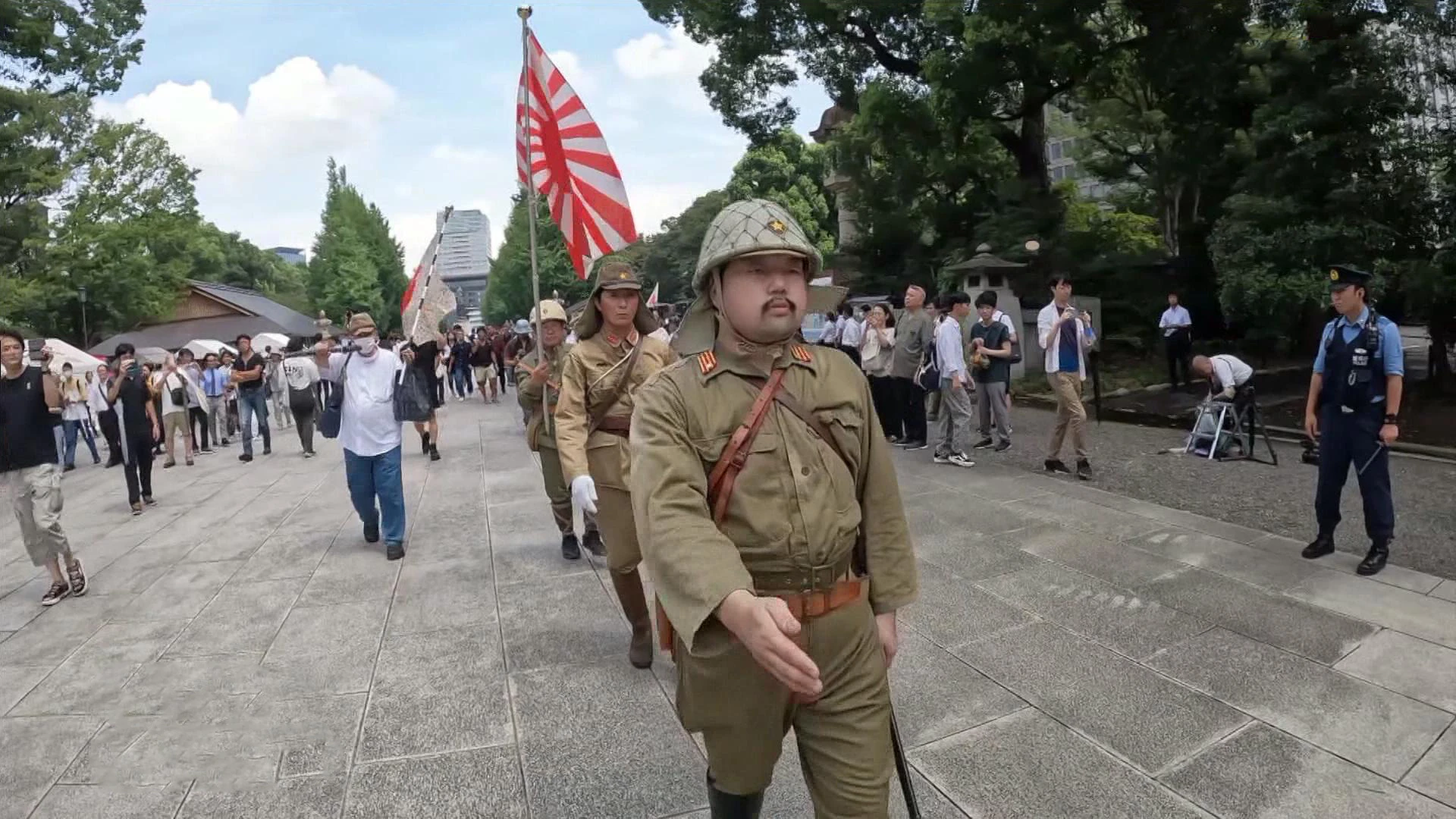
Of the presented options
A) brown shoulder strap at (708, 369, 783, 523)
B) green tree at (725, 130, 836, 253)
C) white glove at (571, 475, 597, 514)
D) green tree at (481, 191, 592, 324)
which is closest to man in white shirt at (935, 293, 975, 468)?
white glove at (571, 475, 597, 514)

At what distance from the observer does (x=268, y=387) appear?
17094mm

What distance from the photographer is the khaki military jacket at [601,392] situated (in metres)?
4.25

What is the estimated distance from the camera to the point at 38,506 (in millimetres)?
5848

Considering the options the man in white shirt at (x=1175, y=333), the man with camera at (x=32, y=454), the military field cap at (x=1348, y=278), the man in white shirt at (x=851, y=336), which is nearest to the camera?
the military field cap at (x=1348, y=278)

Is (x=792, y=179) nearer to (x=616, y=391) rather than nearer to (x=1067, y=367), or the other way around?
(x=1067, y=367)

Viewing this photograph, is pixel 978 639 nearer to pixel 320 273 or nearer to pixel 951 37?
pixel 951 37

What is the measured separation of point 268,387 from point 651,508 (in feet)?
57.2

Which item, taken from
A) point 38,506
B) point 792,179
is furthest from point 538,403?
point 792,179

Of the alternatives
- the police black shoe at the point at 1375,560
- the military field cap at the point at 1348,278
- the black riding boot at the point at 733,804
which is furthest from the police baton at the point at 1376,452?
the black riding boot at the point at 733,804

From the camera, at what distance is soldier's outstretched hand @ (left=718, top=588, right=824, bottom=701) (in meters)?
1.74

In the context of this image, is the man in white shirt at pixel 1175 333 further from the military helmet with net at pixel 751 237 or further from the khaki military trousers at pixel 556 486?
the military helmet with net at pixel 751 237

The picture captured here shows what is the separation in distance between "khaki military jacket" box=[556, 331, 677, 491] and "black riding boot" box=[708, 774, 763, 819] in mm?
2078

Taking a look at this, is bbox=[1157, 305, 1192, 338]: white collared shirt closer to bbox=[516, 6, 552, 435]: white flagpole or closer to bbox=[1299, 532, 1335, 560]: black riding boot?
bbox=[1299, 532, 1335, 560]: black riding boot

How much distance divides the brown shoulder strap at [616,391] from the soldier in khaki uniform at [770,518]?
7.07 feet
